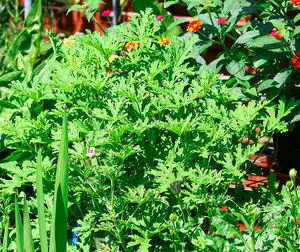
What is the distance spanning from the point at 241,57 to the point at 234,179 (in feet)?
1.91

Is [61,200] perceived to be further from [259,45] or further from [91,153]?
[259,45]

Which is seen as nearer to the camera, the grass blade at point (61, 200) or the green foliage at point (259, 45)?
the grass blade at point (61, 200)

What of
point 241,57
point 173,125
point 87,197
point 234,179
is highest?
point 241,57

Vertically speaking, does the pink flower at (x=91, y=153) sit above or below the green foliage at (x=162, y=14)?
below

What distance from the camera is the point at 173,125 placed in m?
1.03

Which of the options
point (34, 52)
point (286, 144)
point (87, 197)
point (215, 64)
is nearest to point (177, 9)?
point (34, 52)

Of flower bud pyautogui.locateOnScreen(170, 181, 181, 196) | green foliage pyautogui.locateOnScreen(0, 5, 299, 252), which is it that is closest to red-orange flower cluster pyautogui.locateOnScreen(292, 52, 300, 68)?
green foliage pyautogui.locateOnScreen(0, 5, 299, 252)

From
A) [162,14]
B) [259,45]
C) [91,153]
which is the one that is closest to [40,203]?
[91,153]

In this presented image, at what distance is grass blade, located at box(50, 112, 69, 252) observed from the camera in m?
0.75

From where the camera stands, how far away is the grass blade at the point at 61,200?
75cm

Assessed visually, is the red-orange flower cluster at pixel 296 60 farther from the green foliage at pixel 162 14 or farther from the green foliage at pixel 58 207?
the green foliage at pixel 58 207

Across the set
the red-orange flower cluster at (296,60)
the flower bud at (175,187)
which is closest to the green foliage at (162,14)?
the red-orange flower cluster at (296,60)

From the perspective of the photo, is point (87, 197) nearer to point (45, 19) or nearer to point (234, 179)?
point (234, 179)

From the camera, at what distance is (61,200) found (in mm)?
783
